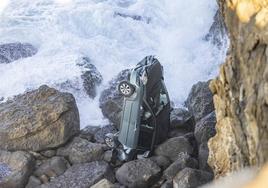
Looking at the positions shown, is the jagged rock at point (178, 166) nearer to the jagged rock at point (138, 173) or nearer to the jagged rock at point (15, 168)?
the jagged rock at point (138, 173)

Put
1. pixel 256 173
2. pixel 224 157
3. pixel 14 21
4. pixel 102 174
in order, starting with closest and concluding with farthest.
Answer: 1. pixel 256 173
2. pixel 224 157
3. pixel 102 174
4. pixel 14 21

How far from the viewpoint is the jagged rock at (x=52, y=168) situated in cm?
760

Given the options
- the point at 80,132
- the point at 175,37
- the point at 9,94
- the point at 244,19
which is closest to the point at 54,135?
the point at 80,132

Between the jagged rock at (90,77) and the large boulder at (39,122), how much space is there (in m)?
2.18

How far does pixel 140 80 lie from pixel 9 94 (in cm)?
419

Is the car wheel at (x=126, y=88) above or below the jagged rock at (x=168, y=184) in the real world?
above

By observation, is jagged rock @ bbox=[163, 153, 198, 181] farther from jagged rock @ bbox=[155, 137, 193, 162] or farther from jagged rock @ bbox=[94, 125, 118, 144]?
jagged rock @ bbox=[94, 125, 118, 144]

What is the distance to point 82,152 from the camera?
25.7ft

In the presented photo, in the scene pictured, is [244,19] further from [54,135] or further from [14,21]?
[14,21]

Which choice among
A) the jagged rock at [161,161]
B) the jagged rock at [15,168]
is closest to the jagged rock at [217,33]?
the jagged rock at [161,161]

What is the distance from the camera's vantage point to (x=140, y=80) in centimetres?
738

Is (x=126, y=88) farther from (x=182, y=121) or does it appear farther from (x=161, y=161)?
(x=182, y=121)

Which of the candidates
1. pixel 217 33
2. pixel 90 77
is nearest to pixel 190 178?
pixel 90 77

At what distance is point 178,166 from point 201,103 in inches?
69.4
